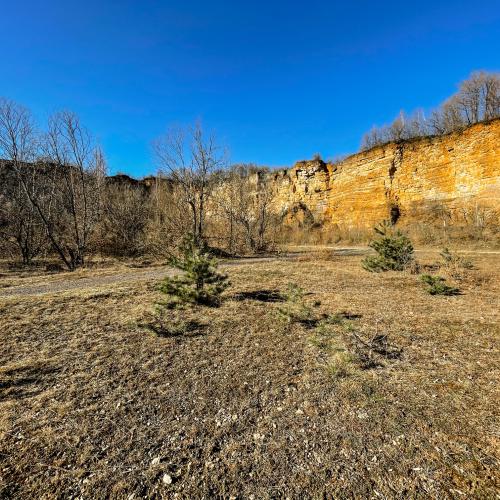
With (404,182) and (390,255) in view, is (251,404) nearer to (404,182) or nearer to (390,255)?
(390,255)

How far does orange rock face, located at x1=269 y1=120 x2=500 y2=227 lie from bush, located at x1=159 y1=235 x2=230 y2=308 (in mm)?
21382

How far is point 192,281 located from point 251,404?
3746 millimetres

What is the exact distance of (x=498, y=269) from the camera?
10.2 m

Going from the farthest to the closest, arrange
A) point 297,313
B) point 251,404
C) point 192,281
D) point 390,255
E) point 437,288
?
point 390,255
point 437,288
point 192,281
point 297,313
point 251,404

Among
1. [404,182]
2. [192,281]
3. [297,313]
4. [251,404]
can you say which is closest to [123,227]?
[192,281]

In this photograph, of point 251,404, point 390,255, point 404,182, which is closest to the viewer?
point 251,404

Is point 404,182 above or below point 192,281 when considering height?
above

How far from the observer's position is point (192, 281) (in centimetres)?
660

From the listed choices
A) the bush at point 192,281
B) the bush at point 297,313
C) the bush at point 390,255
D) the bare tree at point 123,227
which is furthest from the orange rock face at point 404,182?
the bush at point 192,281

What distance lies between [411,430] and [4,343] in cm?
556

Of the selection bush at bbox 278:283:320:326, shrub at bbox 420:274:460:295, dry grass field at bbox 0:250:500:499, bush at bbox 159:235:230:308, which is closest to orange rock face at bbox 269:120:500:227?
shrub at bbox 420:274:460:295

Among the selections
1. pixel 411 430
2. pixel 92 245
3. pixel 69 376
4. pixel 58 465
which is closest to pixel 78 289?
pixel 69 376

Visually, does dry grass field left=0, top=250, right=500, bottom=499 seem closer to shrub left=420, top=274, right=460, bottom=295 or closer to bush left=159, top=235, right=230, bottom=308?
bush left=159, top=235, right=230, bottom=308

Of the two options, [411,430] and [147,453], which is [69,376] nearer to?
[147,453]
